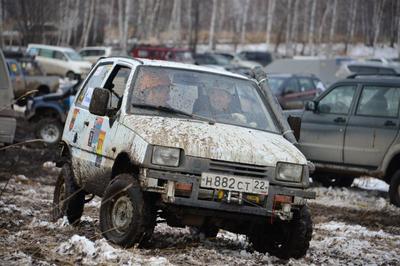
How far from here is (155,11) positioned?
59.1m

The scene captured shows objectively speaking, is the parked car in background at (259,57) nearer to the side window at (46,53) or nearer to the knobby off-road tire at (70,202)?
the side window at (46,53)

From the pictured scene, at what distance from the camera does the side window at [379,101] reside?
12258 mm

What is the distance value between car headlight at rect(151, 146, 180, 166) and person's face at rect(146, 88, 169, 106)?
0.86m

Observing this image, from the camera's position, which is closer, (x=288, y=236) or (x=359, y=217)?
(x=288, y=236)

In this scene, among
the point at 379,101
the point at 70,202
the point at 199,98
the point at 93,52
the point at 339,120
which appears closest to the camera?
the point at 199,98

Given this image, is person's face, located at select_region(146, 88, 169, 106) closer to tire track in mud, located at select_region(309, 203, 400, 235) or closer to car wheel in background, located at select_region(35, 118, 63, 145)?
tire track in mud, located at select_region(309, 203, 400, 235)

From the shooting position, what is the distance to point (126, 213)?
23.1 feet

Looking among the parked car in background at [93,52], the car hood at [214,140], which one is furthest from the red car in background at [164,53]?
the car hood at [214,140]

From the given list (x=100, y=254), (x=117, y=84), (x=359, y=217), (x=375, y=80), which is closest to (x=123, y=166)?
(x=117, y=84)

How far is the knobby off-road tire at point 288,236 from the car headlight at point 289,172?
0.35m

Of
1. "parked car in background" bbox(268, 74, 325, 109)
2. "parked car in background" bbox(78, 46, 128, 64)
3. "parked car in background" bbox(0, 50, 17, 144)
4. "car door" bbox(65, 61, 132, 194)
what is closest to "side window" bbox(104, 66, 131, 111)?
"car door" bbox(65, 61, 132, 194)

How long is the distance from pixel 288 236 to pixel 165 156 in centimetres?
139

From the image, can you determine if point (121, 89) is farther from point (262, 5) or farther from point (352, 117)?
point (262, 5)

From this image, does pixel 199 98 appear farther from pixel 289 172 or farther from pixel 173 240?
pixel 173 240
